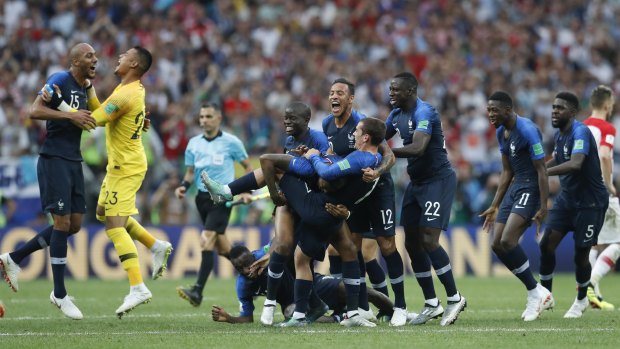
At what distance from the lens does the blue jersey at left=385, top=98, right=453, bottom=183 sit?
1203 centimetres

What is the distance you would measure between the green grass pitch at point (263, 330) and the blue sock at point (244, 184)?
1.51 metres

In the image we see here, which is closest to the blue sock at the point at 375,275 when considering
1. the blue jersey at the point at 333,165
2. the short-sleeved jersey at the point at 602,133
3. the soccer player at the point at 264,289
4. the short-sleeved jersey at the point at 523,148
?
the soccer player at the point at 264,289

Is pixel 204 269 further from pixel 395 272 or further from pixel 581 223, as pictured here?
pixel 581 223

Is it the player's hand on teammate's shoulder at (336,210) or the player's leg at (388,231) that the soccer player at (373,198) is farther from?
the player's hand on teammate's shoulder at (336,210)

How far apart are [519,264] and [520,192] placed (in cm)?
87

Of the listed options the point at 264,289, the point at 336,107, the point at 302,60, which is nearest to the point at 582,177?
the point at 336,107

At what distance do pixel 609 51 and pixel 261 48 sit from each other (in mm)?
9615

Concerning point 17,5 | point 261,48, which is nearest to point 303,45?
point 261,48

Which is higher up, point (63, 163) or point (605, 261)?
point (63, 163)

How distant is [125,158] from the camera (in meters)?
12.4

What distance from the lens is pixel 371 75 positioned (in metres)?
25.1

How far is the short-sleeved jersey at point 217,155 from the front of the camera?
15.5 m

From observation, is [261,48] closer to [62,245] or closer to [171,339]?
[62,245]

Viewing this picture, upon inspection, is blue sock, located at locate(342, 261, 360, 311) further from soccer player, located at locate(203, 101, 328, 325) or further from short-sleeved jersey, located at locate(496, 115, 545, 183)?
short-sleeved jersey, located at locate(496, 115, 545, 183)
